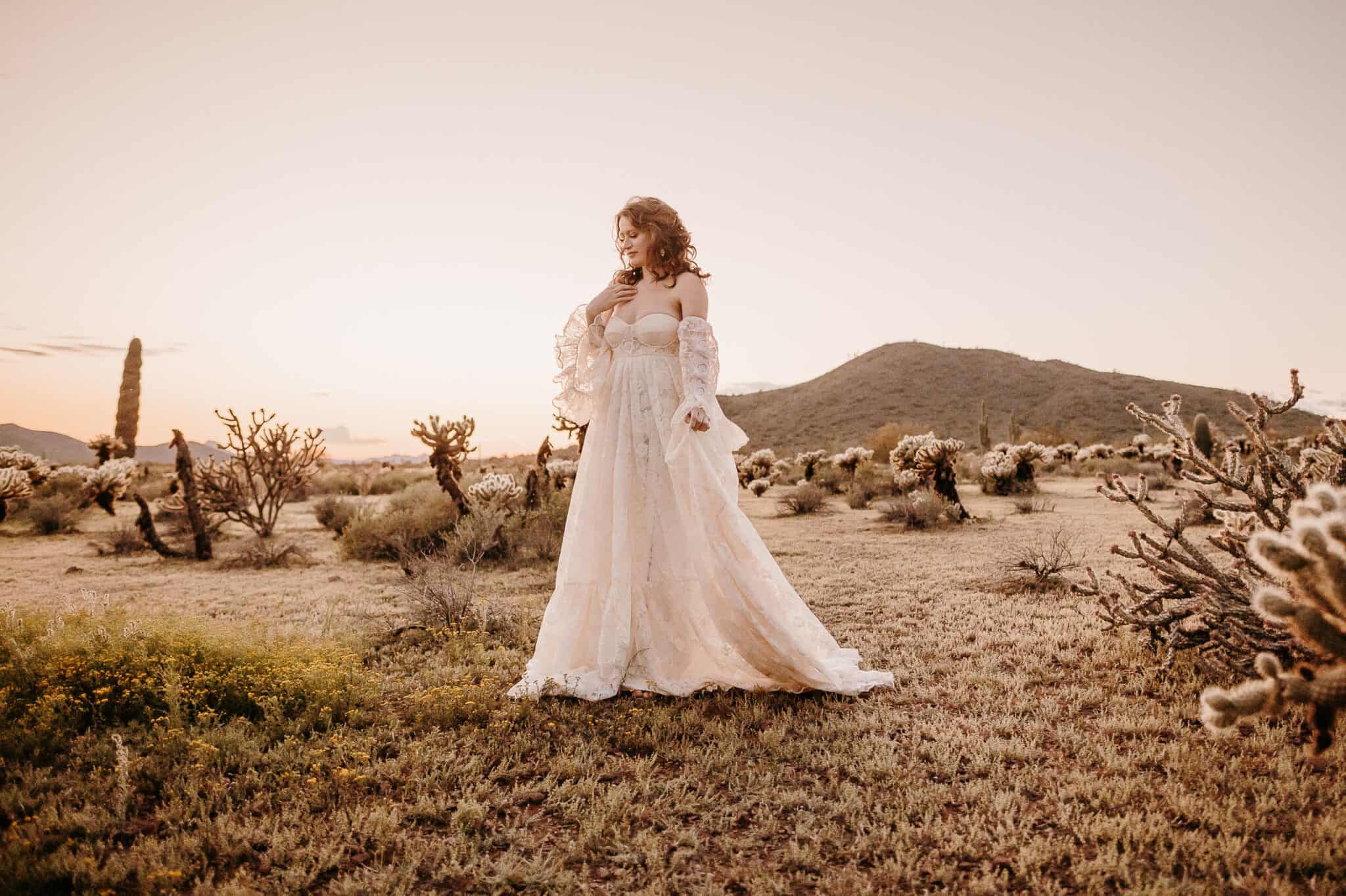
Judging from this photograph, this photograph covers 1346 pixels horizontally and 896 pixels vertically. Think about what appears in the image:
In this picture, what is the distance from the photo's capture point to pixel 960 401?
5300cm

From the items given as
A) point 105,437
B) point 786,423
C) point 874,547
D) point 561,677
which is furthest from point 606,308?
point 786,423

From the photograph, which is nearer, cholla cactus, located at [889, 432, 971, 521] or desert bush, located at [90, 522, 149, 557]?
desert bush, located at [90, 522, 149, 557]

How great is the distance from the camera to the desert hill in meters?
46.8

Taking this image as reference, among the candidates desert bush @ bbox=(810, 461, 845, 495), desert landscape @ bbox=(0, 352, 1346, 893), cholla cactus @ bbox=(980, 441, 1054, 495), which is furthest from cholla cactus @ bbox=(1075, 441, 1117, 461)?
desert landscape @ bbox=(0, 352, 1346, 893)

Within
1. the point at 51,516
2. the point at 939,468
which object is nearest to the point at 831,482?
the point at 939,468

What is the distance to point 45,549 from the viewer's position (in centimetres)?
1089

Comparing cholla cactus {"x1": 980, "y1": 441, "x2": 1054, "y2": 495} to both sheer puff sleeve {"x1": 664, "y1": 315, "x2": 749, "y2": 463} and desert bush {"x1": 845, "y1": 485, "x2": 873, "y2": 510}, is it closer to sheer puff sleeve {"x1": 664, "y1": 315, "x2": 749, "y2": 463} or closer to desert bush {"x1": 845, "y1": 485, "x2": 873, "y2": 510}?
desert bush {"x1": 845, "y1": 485, "x2": 873, "y2": 510}

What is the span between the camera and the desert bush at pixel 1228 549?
3.61 metres

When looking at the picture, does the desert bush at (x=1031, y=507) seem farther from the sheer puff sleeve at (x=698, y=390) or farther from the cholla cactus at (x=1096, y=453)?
the cholla cactus at (x=1096, y=453)

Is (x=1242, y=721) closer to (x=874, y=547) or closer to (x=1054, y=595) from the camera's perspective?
(x=1054, y=595)

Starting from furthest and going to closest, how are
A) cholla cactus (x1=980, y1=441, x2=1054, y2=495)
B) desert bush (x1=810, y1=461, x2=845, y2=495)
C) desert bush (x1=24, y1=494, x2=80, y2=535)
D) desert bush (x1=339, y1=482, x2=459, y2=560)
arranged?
desert bush (x1=810, y1=461, x2=845, y2=495) → cholla cactus (x1=980, y1=441, x2=1054, y2=495) → desert bush (x1=24, y1=494, x2=80, y2=535) → desert bush (x1=339, y1=482, x2=459, y2=560)

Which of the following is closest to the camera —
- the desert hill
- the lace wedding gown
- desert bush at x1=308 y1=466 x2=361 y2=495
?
the lace wedding gown

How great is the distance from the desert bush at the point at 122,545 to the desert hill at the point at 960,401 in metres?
32.3

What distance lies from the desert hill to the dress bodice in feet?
118
